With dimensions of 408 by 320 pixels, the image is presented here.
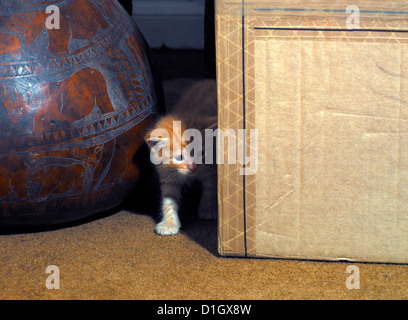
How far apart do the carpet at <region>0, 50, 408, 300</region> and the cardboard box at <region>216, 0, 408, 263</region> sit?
10 cm

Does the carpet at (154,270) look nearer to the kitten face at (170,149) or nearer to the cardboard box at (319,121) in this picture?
the cardboard box at (319,121)

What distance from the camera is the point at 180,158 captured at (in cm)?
214

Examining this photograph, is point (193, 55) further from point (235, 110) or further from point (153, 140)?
point (235, 110)

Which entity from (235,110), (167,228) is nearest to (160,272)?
(167,228)

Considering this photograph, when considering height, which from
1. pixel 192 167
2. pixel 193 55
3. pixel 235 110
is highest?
pixel 193 55

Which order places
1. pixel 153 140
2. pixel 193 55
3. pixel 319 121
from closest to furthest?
pixel 319 121 < pixel 153 140 < pixel 193 55

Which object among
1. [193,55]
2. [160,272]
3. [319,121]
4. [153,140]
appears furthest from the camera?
[193,55]

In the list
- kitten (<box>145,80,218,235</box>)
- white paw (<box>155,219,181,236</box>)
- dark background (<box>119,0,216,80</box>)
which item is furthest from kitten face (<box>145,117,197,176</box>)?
dark background (<box>119,0,216,80</box>)

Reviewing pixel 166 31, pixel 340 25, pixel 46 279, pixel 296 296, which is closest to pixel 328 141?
pixel 340 25

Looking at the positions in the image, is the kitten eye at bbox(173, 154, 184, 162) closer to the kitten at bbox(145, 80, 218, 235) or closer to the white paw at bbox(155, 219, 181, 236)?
the kitten at bbox(145, 80, 218, 235)

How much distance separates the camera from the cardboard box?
5.40ft

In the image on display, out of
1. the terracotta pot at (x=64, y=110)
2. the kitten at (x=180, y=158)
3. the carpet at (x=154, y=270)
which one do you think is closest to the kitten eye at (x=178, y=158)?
the kitten at (x=180, y=158)

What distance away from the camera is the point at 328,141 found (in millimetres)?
1706

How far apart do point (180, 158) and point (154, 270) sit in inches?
19.8
